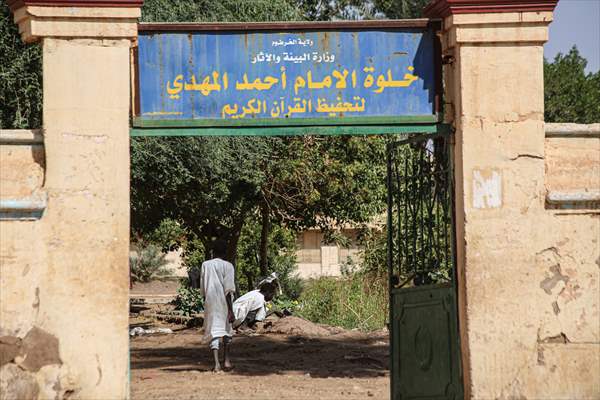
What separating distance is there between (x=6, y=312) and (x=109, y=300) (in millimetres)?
737

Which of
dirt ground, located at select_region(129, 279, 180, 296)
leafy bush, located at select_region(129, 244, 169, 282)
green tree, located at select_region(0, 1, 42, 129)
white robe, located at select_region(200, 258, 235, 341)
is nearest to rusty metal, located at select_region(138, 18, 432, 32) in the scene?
white robe, located at select_region(200, 258, 235, 341)

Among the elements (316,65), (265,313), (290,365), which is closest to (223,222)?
(265,313)

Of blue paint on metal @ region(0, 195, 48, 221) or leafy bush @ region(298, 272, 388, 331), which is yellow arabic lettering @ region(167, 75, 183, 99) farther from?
leafy bush @ region(298, 272, 388, 331)

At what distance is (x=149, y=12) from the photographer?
46.8ft

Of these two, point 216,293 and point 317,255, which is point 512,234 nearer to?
point 216,293

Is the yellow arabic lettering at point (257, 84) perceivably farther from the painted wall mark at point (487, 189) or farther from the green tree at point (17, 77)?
the green tree at point (17, 77)

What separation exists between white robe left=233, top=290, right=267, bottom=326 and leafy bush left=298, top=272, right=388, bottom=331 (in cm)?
155

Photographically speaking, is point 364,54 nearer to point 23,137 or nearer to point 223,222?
point 23,137

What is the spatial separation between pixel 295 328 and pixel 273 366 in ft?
12.1

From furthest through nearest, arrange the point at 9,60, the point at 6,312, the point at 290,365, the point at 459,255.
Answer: the point at 290,365
the point at 9,60
the point at 459,255
the point at 6,312

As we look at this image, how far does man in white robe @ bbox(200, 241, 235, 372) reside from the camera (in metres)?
12.1

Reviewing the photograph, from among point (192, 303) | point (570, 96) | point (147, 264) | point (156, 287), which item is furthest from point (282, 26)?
point (147, 264)

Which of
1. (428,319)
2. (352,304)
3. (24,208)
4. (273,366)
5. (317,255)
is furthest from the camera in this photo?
(317,255)

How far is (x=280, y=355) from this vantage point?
1476cm
